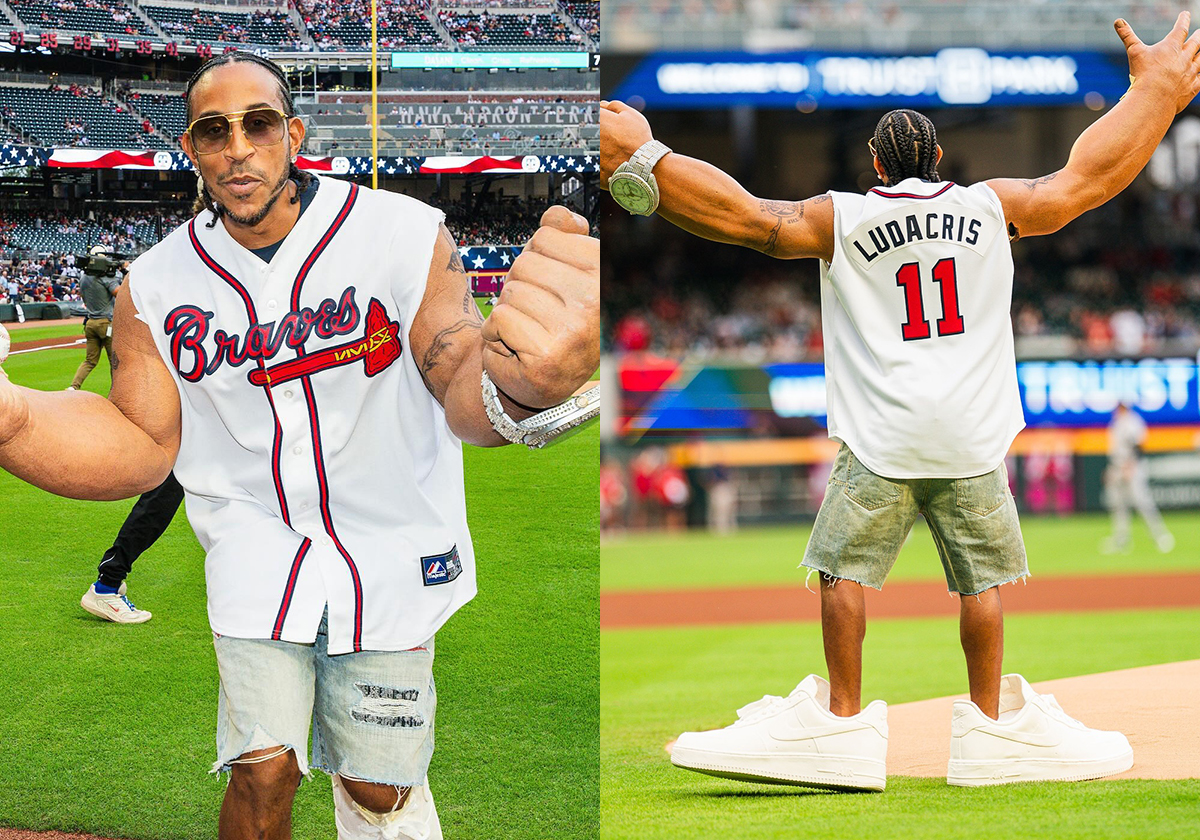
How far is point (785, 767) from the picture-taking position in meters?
3.26

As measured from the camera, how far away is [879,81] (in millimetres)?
20656

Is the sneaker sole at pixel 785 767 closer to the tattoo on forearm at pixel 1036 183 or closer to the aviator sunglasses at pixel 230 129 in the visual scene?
the tattoo on forearm at pixel 1036 183

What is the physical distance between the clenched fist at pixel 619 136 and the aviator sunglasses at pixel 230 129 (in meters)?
0.97

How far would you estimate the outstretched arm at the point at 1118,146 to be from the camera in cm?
335

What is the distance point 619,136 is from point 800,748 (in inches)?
65.4

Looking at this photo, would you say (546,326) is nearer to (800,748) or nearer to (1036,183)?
(800,748)

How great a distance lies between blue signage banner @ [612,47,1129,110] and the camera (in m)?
20.4

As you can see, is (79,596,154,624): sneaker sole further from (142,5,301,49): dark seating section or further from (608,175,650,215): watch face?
(608,175,650,215): watch face

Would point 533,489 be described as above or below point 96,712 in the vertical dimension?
above

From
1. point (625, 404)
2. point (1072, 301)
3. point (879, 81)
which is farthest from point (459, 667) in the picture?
point (1072, 301)

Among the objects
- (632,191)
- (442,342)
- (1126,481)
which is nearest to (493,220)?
(632,191)

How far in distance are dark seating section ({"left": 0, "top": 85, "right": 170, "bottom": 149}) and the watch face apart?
2.09 meters

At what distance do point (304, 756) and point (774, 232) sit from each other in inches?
68.6

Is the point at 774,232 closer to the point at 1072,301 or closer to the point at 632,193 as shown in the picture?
the point at 632,193
